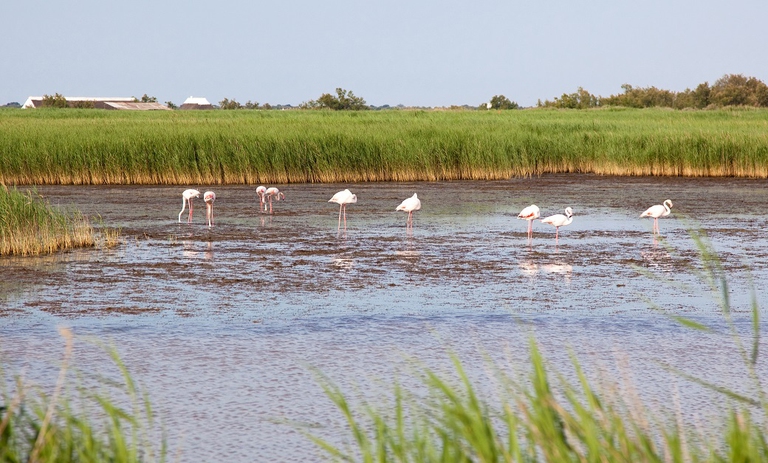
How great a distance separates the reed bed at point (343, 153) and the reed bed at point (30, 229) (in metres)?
9.41

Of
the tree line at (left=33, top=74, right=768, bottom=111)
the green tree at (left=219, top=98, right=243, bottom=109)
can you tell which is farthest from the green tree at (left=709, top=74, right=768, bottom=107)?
the green tree at (left=219, top=98, right=243, bottom=109)

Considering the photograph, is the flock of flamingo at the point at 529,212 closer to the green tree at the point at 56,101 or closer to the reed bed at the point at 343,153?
the reed bed at the point at 343,153

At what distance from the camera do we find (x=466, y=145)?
2316 centimetres

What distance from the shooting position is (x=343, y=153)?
2212 cm

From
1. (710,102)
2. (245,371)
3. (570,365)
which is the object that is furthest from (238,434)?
(710,102)

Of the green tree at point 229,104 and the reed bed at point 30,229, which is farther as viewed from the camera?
the green tree at point 229,104

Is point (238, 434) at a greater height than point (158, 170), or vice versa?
point (158, 170)

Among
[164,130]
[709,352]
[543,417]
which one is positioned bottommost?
[709,352]

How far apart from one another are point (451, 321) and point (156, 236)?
622cm

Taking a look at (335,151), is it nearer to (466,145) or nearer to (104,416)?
(466,145)

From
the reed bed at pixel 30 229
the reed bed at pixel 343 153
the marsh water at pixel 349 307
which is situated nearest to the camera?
the marsh water at pixel 349 307

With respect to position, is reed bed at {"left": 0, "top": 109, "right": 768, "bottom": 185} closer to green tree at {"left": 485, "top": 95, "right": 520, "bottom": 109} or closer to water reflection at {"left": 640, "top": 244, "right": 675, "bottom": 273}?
water reflection at {"left": 640, "top": 244, "right": 675, "bottom": 273}

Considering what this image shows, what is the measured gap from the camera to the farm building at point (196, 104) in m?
95.6

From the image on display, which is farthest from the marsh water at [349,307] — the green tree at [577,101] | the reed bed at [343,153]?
the green tree at [577,101]
